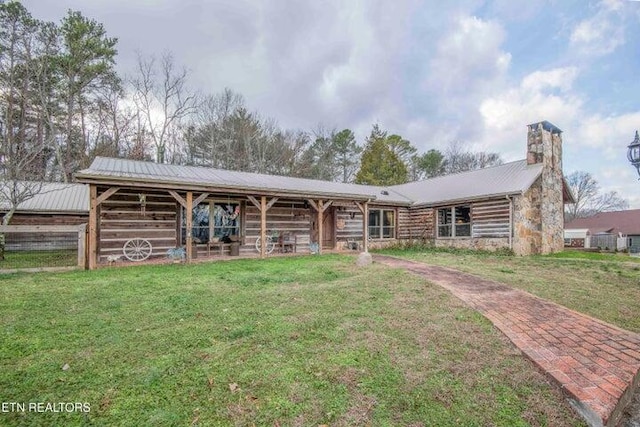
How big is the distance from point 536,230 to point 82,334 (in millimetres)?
16165

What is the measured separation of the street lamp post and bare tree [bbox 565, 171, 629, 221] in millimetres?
45060

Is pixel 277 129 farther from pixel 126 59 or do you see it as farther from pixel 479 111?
pixel 479 111

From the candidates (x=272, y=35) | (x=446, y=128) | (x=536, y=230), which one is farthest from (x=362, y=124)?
(x=536, y=230)

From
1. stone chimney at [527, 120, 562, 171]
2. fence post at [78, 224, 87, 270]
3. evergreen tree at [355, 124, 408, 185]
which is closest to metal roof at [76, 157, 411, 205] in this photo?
fence post at [78, 224, 87, 270]

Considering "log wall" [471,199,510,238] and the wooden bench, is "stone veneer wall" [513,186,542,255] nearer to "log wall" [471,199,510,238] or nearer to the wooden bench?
"log wall" [471,199,510,238]

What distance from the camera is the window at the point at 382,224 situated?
16.8 meters

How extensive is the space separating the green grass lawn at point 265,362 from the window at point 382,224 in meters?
11.6

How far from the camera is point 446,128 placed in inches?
1222

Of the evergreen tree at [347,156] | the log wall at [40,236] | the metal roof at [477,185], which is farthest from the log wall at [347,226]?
the evergreen tree at [347,156]

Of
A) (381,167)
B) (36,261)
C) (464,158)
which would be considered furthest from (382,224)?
(464,158)

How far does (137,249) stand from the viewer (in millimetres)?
10031

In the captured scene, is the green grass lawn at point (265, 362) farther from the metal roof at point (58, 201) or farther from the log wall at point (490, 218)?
the metal roof at point (58, 201)

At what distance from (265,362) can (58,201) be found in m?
17.4

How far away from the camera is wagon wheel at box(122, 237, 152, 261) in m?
9.95
